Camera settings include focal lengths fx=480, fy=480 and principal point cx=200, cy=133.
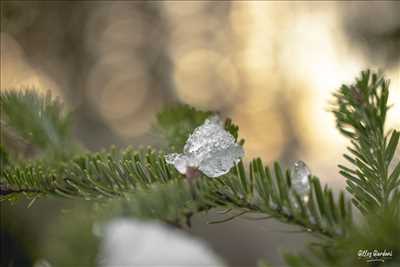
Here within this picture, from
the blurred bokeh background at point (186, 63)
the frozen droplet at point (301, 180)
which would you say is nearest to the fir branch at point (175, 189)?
the frozen droplet at point (301, 180)

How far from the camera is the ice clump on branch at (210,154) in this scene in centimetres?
37

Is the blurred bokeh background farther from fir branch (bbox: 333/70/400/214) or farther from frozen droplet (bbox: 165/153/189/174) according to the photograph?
frozen droplet (bbox: 165/153/189/174)

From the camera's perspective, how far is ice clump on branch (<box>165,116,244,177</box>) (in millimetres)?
372

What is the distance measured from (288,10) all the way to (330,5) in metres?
1.34

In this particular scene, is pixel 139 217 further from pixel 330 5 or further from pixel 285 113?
pixel 285 113

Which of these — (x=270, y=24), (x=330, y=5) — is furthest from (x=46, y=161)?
(x=270, y=24)

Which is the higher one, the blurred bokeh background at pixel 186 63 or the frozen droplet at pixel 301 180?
the blurred bokeh background at pixel 186 63

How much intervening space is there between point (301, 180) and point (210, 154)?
0.07m

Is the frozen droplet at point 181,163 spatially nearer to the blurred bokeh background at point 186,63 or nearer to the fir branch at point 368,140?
the fir branch at point 368,140

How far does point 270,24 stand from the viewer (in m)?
6.62

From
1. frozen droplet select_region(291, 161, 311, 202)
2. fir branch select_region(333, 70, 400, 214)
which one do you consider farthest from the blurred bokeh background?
frozen droplet select_region(291, 161, 311, 202)

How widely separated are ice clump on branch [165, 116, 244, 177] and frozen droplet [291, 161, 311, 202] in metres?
0.04

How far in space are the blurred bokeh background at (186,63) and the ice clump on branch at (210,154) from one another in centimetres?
481

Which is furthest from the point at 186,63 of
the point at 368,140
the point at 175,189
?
the point at 175,189
